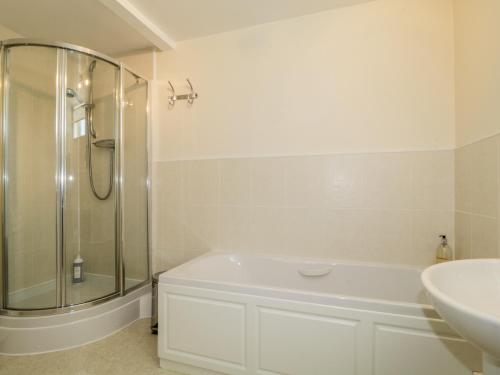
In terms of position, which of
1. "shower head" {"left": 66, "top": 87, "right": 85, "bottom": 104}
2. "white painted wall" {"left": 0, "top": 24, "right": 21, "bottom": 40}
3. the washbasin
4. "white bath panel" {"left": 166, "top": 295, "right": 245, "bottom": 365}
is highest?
"white painted wall" {"left": 0, "top": 24, "right": 21, "bottom": 40}

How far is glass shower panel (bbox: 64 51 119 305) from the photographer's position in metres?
2.24

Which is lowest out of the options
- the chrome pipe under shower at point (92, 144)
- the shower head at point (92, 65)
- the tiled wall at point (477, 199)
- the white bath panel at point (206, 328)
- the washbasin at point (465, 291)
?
the white bath panel at point (206, 328)

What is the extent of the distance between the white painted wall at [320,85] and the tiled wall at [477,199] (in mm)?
285

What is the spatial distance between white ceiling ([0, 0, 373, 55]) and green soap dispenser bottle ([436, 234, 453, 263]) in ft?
5.79

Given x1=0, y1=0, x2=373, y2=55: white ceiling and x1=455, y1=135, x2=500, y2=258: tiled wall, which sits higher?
x1=0, y1=0, x2=373, y2=55: white ceiling

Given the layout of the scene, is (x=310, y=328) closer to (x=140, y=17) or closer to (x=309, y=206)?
(x=309, y=206)

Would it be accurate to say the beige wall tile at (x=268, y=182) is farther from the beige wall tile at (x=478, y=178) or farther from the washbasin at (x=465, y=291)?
the washbasin at (x=465, y=291)

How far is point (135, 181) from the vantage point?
252cm

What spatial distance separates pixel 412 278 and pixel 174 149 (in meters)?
2.11

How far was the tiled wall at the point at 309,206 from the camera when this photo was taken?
188 centimetres

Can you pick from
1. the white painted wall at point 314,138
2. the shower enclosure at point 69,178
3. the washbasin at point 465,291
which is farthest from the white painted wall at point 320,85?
the washbasin at point 465,291

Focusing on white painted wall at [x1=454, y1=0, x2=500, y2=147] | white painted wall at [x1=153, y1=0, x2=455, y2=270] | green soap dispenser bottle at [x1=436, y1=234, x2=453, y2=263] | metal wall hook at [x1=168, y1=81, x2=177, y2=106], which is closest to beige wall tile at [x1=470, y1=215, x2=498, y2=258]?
green soap dispenser bottle at [x1=436, y1=234, x2=453, y2=263]

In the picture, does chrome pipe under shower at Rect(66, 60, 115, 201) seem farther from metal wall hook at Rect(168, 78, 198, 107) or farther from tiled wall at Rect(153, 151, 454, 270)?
metal wall hook at Rect(168, 78, 198, 107)

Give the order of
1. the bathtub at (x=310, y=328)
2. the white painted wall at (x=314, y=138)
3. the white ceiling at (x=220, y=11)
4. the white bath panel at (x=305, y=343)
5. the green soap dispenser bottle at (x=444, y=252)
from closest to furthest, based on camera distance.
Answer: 1. the bathtub at (x=310, y=328)
2. the white bath panel at (x=305, y=343)
3. the green soap dispenser bottle at (x=444, y=252)
4. the white painted wall at (x=314, y=138)
5. the white ceiling at (x=220, y=11)
